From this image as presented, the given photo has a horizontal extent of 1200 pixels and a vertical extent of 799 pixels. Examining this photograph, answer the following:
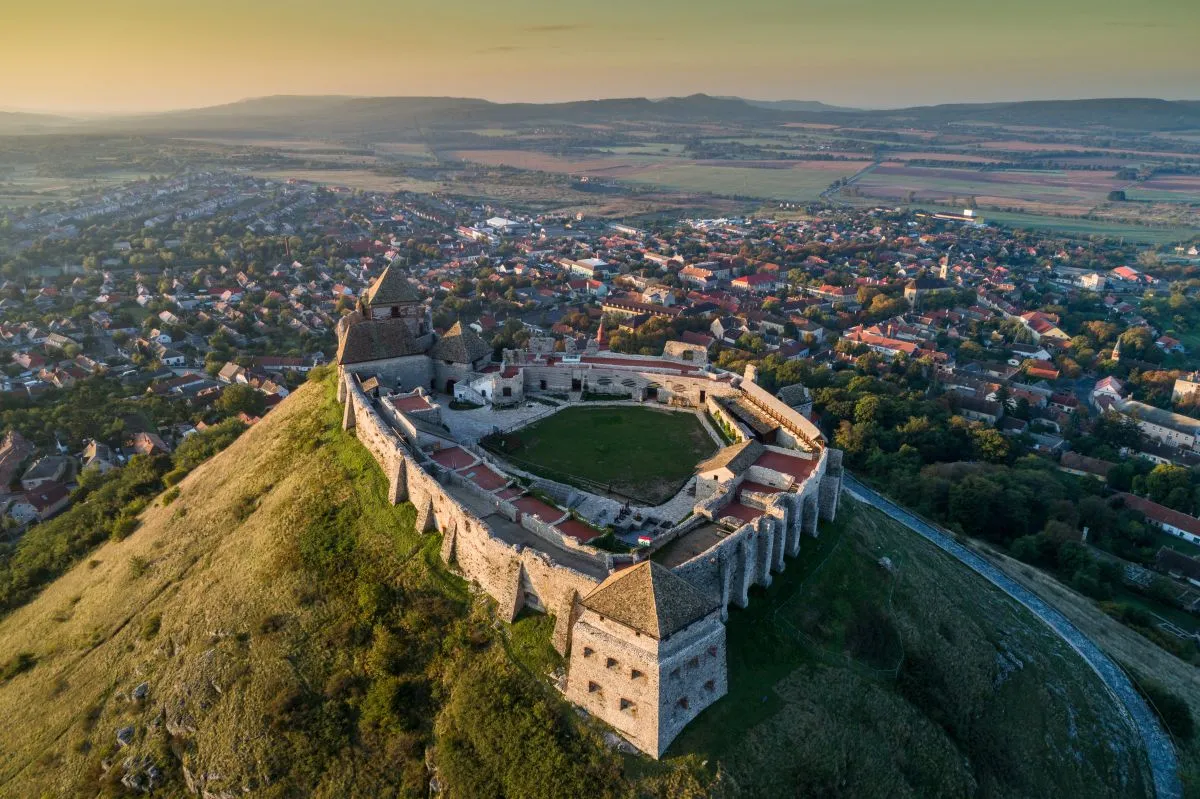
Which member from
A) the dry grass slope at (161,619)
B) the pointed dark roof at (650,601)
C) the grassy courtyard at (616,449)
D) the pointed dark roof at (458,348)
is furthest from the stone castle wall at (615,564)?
the pointed dark roof at (458,348)

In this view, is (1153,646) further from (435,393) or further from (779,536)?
(435,393)

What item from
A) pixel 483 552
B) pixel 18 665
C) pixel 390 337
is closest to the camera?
pixel 483 552

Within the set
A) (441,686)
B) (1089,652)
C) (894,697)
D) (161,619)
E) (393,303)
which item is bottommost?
(1089,652)

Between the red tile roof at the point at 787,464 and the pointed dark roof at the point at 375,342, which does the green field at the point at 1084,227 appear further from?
the pointed dark roof at the point at 375,342

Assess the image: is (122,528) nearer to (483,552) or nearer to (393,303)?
(393,303)

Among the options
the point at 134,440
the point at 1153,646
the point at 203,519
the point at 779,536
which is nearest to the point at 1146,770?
the point at 1153,646

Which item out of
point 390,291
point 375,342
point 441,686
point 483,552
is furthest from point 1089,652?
point 390,291
